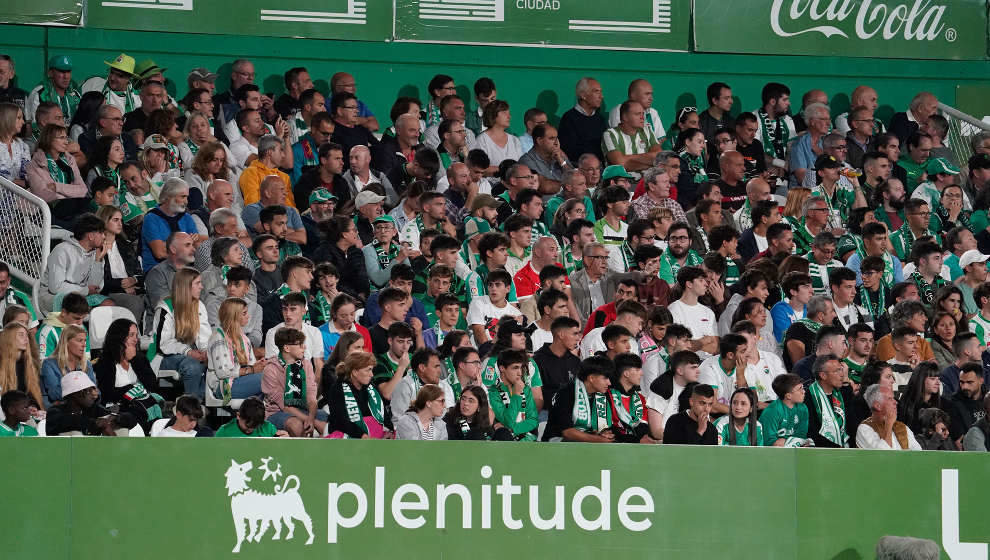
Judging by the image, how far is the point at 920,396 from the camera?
10.8 metres

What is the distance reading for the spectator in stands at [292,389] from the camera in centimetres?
1040

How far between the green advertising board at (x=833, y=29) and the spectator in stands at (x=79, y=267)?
22.2 ft

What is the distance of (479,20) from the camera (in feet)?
51.1

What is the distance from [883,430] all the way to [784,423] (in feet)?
2.14

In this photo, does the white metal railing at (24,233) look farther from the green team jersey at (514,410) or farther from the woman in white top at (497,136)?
the woman in white top at (497,136)

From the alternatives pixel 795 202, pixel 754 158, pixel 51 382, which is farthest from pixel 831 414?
pixel 51 382

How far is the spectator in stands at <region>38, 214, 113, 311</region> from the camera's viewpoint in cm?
1173

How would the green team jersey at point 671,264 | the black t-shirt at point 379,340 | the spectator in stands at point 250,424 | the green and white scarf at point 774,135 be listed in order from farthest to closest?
the green and white scarf at point 774,135
the green team jersey at point 671,264
the black t-shirt at point 379,340
the spectator in stands at point 250,424

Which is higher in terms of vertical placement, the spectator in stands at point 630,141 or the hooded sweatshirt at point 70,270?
the spectator in stands at point 630,141

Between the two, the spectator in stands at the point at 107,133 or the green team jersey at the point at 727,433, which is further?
the spectator in stands at the point at 107,133

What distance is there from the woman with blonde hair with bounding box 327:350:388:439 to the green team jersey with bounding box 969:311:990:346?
16.7 feet

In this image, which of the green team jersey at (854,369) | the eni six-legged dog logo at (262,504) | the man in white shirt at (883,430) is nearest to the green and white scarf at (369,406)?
the eni six-legged dog logo at (262,504)

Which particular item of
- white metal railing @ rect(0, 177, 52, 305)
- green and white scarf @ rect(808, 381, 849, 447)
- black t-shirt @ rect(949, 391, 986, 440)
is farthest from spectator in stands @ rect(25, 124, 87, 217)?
black t-shirt @ rect(949, 391, 986, 440)

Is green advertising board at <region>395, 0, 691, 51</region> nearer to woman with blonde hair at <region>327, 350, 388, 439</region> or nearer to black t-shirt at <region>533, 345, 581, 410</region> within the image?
black t-shirt at <region>533, 345, 581, 410</region>
